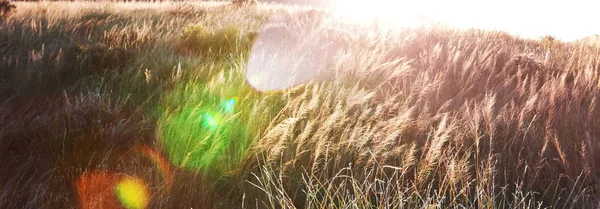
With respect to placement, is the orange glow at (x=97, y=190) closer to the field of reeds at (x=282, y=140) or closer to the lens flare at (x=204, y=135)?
the field of reeds at (x=282, y=140)

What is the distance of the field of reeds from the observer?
2.04m

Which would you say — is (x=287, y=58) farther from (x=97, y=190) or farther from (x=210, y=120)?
(x=97, y=190)

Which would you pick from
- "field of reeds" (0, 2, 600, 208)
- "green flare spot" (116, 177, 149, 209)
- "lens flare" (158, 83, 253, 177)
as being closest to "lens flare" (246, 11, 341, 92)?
"field of reeds" (0, 2, 600, 208)

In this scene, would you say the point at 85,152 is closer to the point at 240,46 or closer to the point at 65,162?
the point at 65,162

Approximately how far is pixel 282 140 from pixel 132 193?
753 mm

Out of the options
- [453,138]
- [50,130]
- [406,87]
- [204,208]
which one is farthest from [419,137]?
[50,130]

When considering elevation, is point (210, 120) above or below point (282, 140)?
below

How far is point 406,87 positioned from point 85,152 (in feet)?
8.44

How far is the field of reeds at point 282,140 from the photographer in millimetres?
2039

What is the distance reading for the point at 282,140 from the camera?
2.19 m

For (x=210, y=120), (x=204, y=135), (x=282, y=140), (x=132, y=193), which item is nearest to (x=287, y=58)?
(x=210, y=120)

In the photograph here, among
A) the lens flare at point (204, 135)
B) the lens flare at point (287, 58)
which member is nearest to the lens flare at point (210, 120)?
the lens flare at point (204, 135)

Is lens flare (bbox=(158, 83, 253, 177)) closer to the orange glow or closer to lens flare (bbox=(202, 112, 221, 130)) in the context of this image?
lens flare (bbox=(202, 112, 221, 130))

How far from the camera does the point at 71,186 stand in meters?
2.03
